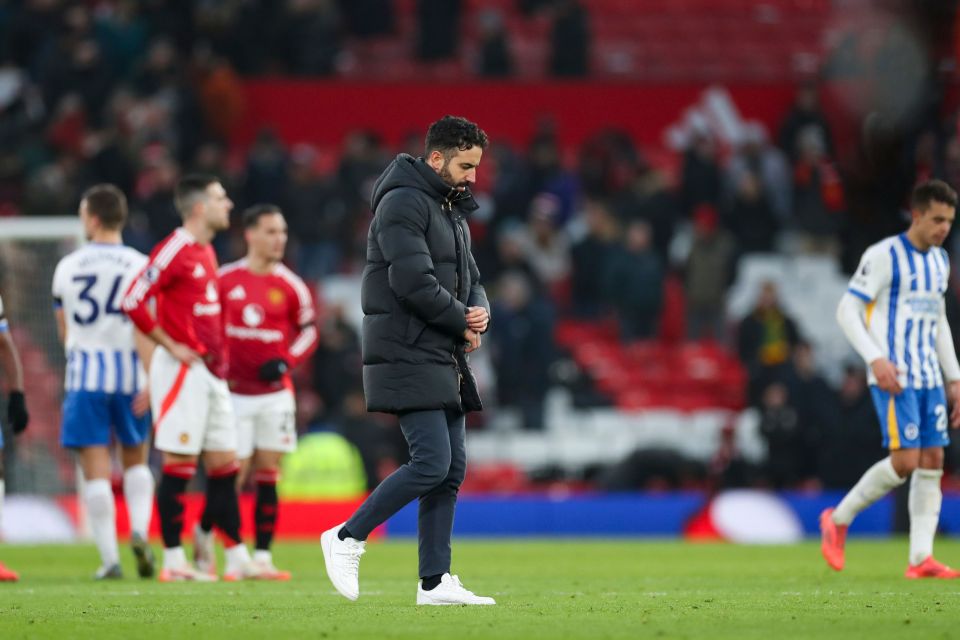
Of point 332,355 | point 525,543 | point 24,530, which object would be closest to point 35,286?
point 24,530

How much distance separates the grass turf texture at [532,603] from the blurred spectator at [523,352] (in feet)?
24.3

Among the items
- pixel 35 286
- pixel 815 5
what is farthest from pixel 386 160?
pixel 815 5

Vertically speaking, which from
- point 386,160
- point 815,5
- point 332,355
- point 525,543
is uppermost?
point 815,5

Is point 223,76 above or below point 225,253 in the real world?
above

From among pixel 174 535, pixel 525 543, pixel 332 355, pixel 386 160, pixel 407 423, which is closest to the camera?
pixel 407 423

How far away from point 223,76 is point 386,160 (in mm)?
2505

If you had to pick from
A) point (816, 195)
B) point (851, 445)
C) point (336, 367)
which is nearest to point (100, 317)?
point (336, 367)

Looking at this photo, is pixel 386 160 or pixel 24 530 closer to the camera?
pixel 24 530

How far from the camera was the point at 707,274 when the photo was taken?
22500 millimetres

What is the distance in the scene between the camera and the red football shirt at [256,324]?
12.0m

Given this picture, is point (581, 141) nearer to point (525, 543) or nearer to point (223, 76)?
point (223, 76)

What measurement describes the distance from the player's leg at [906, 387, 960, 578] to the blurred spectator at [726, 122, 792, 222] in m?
13.0

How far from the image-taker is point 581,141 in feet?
82.0

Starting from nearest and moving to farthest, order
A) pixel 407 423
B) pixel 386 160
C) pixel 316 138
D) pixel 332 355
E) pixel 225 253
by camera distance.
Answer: pixel 407 423 → pixel 332 355 → pixel 225 253 → pixel 386 160 → pixel 316 138
